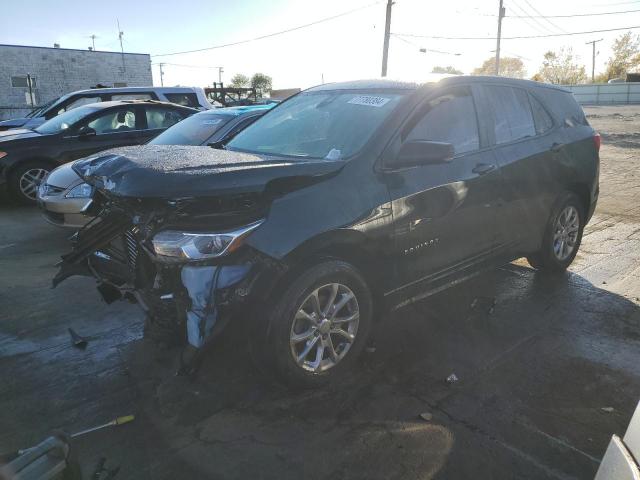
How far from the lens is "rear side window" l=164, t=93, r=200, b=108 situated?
11531 mm

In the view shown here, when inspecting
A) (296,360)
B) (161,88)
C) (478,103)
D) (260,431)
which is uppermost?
(161,88)

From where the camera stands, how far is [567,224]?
5094 millimetres

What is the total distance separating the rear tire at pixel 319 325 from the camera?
286 cm

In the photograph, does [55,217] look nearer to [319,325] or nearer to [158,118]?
[158,118]

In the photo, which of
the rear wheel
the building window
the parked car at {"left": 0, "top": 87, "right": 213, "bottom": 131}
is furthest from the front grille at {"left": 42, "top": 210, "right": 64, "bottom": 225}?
the building window

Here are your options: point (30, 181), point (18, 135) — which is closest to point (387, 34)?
point (18, 135)

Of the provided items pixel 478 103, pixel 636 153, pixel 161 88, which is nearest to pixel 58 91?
pixel 161 88

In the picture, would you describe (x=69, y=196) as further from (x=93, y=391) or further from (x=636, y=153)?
(x=636, y=153)

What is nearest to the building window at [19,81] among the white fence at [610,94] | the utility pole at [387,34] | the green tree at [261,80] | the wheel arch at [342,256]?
the utility pole at [387,34]

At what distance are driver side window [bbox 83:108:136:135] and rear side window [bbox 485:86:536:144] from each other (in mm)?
6775

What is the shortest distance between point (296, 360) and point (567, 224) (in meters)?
3.50

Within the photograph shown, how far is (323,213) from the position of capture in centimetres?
295

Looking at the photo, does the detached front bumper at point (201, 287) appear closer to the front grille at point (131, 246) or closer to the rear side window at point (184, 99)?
the front grille at point (131, 246)

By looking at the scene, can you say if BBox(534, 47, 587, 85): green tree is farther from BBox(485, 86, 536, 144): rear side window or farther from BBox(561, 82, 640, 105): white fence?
BBox(485, 86, 536, 144): rear side window
